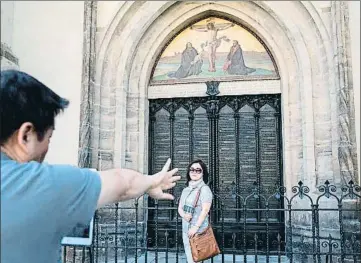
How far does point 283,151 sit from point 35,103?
603cm

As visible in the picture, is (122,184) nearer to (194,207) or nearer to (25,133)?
(25,133)

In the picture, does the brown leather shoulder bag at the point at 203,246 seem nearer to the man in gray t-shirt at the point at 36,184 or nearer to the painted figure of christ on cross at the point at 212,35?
the man in gray t-shirt at the point at 36,184

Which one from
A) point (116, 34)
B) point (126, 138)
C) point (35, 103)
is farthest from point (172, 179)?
point (116, 34)

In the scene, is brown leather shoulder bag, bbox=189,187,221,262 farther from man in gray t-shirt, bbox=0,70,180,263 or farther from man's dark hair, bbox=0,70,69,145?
man's dark hair, bbox=0,70,69,145

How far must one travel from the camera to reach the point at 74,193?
3.60 feet

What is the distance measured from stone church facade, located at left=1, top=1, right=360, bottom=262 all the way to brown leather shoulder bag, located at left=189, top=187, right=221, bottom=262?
2406 millimetres

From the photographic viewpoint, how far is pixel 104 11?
697 cm

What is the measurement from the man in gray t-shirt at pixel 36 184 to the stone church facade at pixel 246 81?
470 centimetres

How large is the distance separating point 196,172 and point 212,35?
12.3 ft

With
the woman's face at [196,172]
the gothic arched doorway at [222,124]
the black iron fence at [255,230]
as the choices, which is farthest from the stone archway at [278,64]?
the woman's face at [196,172]

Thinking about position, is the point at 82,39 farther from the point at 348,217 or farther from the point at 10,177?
the point at 10,177

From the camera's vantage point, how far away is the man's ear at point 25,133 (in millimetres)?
1162

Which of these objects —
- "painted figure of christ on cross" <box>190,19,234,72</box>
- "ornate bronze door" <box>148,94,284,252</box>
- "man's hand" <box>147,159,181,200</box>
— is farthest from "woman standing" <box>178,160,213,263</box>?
"painted figure of christ on cross" <box>190,19,234,72</box>

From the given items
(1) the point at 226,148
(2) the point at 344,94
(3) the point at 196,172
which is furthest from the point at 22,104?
(1) the point at 226,148
